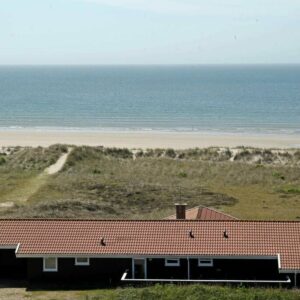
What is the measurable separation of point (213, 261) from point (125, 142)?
2214 inches

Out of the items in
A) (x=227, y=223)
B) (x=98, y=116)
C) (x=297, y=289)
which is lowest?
(x=297, y=289)

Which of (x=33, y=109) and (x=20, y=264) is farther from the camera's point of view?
(x=33, y=109)

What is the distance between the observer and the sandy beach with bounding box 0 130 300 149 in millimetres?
82562

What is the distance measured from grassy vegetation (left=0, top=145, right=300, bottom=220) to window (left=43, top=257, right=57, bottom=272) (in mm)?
11440

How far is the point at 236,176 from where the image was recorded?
55719 millimetres

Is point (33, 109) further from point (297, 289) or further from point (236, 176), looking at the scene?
point (297, 289)

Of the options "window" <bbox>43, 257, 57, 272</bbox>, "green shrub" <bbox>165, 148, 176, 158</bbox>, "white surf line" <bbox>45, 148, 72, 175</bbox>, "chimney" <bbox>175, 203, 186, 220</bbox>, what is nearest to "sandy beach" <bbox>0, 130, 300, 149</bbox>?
"green shrub" <bbox>165, 148, 176, 158</bbox>

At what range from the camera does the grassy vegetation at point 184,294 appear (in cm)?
2567

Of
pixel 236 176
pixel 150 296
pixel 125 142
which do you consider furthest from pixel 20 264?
pixel 125 142

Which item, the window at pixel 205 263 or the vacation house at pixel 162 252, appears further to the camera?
the window at pixel 205 263

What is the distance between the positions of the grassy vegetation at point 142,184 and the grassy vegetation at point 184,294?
556 inches

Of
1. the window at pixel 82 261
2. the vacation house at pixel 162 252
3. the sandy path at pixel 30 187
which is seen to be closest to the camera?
the vacation house at pixel 162 252

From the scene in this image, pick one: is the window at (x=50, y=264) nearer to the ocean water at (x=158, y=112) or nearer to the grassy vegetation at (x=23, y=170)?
the grassy vegetation at (x=23, y=170)

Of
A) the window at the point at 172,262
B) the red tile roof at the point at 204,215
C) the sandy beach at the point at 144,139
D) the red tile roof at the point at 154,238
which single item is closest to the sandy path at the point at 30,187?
the red tile roof at the point at 204,215
